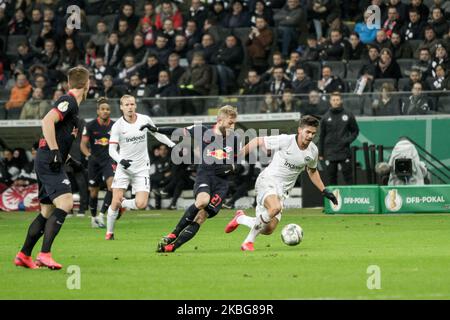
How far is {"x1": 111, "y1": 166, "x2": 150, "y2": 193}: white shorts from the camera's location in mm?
18141

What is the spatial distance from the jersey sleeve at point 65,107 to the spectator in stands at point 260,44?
607 inches

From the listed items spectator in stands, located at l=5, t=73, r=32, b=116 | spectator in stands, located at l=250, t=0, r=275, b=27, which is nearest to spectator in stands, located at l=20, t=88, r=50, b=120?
spectator in stands, located at l=5, t=73, r=32, b=116

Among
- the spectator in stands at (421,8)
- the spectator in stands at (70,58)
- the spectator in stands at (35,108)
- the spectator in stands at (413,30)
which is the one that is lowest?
the spectator in stands at (35,108)

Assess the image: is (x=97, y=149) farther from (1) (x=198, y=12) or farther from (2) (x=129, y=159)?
(1) (x=198, y=12)

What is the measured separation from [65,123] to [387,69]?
1434cm

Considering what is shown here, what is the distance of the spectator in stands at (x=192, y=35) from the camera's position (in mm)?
28609

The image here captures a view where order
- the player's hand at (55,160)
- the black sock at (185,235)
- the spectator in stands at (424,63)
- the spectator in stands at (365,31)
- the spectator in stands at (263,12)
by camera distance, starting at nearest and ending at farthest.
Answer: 1. the player's hand at (55,160)
2. the black sock at (185,235)
3. the spectator in stands at (424,63)
4. the spectator in stands at (365,31)
5. the spectator in stands at (263,12)

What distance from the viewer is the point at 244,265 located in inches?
501

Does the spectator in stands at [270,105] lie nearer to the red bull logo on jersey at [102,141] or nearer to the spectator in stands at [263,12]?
the spectator in stands at [263,12]

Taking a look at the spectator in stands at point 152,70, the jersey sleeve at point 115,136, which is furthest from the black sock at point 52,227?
the spectator in stands at point 152,70

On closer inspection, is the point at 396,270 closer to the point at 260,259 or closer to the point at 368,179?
A: the point at 260,259

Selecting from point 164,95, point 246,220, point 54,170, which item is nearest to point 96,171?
point 164,95

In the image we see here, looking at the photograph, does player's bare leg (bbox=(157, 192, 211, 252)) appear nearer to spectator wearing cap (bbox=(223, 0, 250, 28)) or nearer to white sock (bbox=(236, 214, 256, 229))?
white sock (bbox=(236, 214, 256, 229))

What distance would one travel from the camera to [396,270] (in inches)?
472
